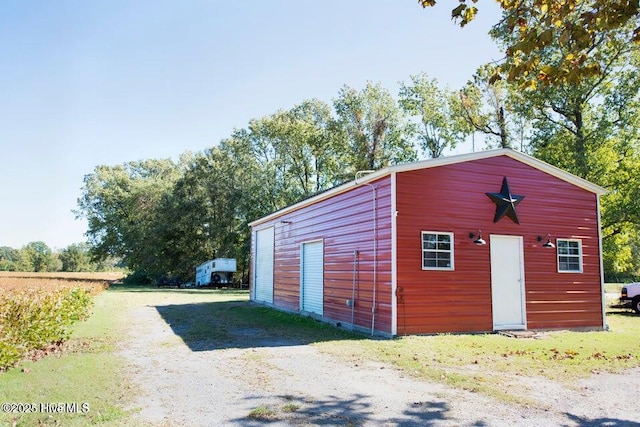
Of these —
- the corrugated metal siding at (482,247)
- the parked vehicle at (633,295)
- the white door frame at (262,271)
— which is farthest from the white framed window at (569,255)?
the white door frame at (262,271)

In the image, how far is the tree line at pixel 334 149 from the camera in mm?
22172

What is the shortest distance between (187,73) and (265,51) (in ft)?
9.18

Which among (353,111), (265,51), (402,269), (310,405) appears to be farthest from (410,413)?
(353,111)

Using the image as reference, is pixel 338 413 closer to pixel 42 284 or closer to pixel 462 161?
pixel 462 161

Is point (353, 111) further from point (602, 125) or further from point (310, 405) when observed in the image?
point (310, 405)

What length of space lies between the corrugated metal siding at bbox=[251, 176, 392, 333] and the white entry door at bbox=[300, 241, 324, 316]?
27cm

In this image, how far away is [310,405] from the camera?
488 centimetres

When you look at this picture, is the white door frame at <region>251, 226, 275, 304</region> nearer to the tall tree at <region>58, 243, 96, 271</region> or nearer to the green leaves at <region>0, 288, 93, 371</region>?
the green leaves at <region>0, 288, 93, 371</region>

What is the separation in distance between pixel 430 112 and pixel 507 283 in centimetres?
2375

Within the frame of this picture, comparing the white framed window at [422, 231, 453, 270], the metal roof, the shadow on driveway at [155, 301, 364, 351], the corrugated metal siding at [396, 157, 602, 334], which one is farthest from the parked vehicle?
the shadow on driveway at [155, 301, 364, 351]

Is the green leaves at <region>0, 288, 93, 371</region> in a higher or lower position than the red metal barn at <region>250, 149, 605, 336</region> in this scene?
lower

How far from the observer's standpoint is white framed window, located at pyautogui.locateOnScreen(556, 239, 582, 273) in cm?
1159

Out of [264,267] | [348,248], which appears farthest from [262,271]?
[348,248]

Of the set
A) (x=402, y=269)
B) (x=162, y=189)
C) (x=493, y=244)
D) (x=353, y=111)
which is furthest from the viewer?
(x=162, y=189)
